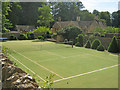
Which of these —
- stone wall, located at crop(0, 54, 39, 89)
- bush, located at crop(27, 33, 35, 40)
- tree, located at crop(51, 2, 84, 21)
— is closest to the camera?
stone wall, located at crop(0, 54, 39, 89)

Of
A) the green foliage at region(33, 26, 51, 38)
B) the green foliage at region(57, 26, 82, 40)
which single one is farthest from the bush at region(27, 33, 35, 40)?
the green foliage at region(57, 26, 82, 40)

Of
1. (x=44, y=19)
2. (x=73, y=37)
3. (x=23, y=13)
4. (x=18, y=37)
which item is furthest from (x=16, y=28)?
(x=73, y=37)

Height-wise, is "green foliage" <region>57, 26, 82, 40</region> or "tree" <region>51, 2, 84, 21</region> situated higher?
"tree" <region>51, 2, 84, 21</region>

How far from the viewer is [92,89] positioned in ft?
18.5

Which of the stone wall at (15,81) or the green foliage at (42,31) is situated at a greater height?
the green foliage at (42,31)

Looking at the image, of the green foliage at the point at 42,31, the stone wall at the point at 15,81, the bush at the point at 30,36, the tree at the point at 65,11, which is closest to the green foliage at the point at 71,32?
the green foliage at the point at 42,31

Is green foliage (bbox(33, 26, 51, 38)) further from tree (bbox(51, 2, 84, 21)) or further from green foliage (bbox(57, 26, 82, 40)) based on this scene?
tree (bbox(51, 2, 84, 21))

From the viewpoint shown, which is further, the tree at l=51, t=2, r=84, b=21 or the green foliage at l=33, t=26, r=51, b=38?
the tree at l=51, t=2, r=84, b=21

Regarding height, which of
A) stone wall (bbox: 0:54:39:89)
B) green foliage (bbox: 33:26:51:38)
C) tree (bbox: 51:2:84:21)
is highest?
tree (bbox: 51:2:84:21)

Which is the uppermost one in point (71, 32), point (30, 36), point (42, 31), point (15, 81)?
point (42, 31)

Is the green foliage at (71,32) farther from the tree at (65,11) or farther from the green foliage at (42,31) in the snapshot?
the tree at (65,11)

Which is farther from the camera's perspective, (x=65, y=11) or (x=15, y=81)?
(x=65, y=11)

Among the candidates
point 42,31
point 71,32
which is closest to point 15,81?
point 71,32

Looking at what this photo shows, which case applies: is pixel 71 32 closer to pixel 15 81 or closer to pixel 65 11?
pixel 15 81
